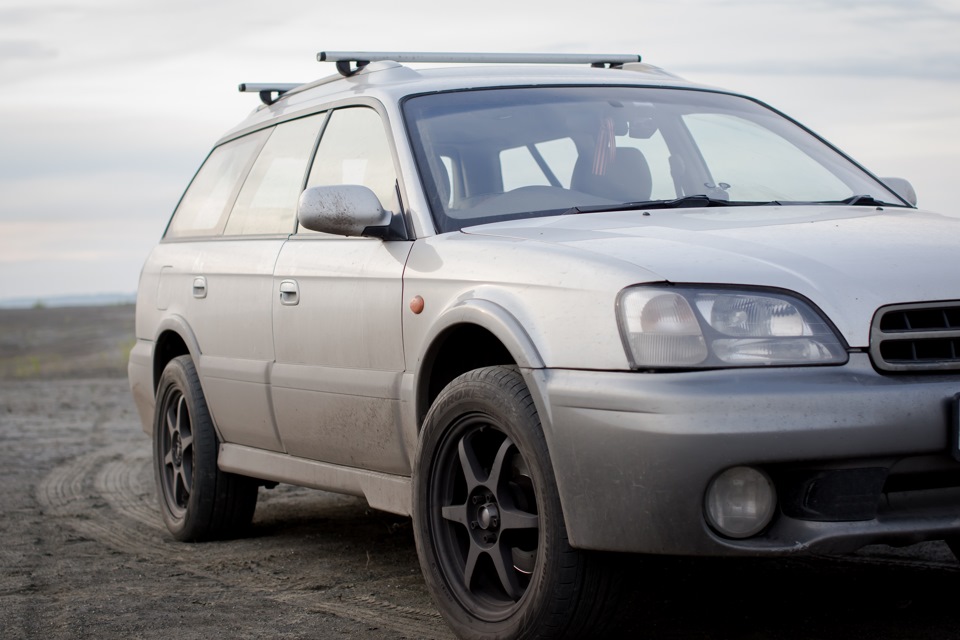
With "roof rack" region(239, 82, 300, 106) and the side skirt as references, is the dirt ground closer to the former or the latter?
the side skirt

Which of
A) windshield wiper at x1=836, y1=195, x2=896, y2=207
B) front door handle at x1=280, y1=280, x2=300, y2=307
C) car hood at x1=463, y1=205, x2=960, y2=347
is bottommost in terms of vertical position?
front door handle at x1=280, y1=280, x2=300, y2=307

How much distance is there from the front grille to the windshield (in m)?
1.13

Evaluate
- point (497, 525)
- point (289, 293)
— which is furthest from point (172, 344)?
point (497, 525)

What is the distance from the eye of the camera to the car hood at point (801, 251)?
3.33m

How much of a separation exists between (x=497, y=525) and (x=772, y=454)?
37.2 inches

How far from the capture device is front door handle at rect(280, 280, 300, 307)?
16.4 feet

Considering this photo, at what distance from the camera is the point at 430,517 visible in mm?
4027

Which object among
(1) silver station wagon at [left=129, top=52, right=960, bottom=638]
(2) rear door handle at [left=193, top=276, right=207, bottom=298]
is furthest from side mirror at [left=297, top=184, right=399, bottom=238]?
(2) rear door handle at [left=193, top=276, right=207, bottom=298]

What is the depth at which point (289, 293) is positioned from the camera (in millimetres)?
5062

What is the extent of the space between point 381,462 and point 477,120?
1.20 metres

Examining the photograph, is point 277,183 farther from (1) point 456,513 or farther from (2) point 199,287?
(1) point 456,513

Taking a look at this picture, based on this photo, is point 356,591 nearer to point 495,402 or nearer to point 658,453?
point 495,402

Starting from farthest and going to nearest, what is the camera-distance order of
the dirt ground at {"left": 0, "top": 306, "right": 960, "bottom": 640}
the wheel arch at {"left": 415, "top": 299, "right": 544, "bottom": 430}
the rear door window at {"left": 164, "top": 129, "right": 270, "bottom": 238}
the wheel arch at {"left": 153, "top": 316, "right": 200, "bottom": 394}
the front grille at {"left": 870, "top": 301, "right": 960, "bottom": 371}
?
the rear door window at {"left": 164, "top": 129, "right": 270, "bottom": 238}
the wheel arch at {"left": 153, "top": 316, "right": 200, "bottom": 394}
the dirt ground at {"left": 0, "top": 306, "right": 960, "bottom": 640}
the wheel arch at {"left": 415, "top": 299, "right": 544, "bottom": 430}
the front grille at {"left": 870, "top": 301, "right": 960, "bottom": 371}

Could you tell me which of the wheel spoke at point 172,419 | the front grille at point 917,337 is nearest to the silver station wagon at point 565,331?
the front grille at point 917,337
